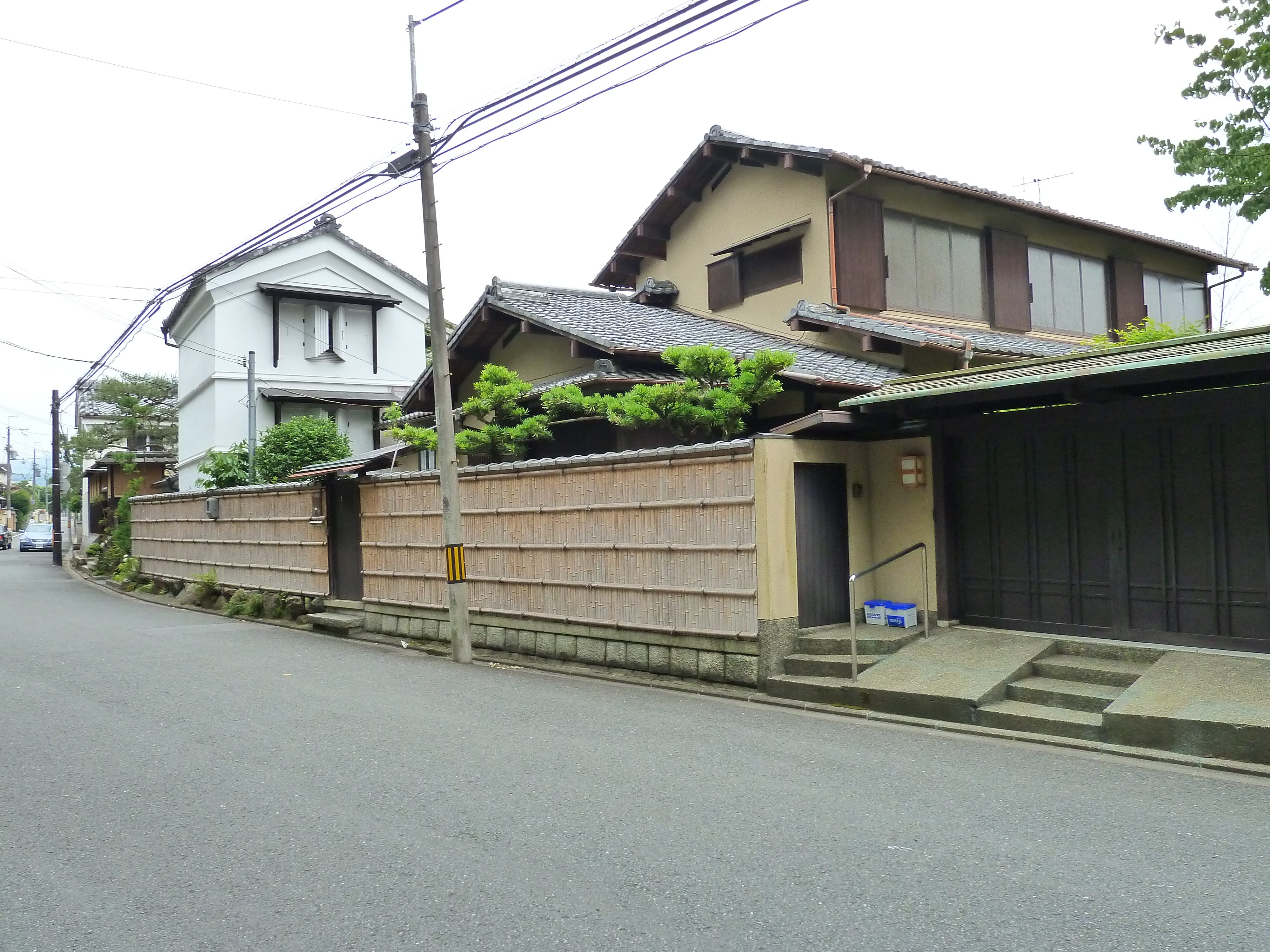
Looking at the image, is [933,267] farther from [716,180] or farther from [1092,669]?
[1092,669]

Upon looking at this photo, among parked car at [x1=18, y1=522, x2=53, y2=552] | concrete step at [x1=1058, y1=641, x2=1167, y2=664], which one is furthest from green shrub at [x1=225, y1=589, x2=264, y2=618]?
parked car at [x1=18, y1=522, x2=53, y2=552]

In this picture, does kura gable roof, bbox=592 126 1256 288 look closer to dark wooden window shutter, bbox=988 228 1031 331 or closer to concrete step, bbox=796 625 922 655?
dark wooden window shutter, bbox=988 228 1031 331

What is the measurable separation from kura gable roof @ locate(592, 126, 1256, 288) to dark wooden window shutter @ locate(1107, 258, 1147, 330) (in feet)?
2.02

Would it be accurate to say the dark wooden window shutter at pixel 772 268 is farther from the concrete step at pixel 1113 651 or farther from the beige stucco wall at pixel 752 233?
the concrete step at pixel 1113 651

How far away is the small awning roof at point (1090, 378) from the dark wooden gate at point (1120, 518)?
0.56ft

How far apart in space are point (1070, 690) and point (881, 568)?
308cm

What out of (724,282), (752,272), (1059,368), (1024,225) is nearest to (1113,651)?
(1059,368)

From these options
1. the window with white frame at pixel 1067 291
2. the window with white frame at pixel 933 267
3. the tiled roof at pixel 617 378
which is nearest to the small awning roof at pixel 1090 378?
the tiled roof at pixel 617 378

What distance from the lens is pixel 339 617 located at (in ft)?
52.6

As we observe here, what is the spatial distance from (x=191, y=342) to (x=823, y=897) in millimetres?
32780

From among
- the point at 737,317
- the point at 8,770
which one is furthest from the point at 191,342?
the point at 8,770

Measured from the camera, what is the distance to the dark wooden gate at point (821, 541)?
10.1 m

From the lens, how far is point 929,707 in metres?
8.30

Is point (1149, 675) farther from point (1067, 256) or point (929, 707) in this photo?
point (1067, 256)
